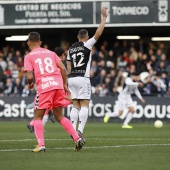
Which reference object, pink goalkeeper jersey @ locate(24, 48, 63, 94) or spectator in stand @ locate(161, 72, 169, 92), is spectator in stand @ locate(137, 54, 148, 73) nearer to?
spectator in stand @ locate(161, 72, 169, 92)

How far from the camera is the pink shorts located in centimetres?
1323

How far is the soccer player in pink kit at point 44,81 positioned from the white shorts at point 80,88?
2427 millimetres

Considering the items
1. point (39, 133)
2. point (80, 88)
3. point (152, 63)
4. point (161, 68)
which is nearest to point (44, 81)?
point (39, 133)

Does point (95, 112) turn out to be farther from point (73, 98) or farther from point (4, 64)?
point (73, 98)

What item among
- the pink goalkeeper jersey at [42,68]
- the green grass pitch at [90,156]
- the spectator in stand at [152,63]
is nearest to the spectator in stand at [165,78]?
the spectator in stand at [152,63]

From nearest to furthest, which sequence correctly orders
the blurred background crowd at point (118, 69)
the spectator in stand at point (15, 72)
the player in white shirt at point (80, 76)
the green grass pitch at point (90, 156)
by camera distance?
the green grass pitch at point (90, 156) → the player in white shirt at point (80, 76) → the blurred background crowd at point (118, 69) → the spectator in stand at point (15, 72)

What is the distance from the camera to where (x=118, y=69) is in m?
33.5

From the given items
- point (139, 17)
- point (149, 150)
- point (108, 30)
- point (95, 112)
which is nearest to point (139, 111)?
point (95, 112)

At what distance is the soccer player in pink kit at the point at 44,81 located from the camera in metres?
13.2

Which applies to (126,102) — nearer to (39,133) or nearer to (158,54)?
(158,54)

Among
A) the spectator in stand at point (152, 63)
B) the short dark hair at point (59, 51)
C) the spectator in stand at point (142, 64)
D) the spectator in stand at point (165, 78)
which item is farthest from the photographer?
the spectator in stand at point (142, 64)

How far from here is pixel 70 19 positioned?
33.9 metres

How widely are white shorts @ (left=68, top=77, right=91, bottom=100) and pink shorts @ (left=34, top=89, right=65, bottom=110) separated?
2.45m

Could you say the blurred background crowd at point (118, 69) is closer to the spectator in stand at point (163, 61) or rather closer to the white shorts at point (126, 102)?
the spectator in stand at point (163, 61)
